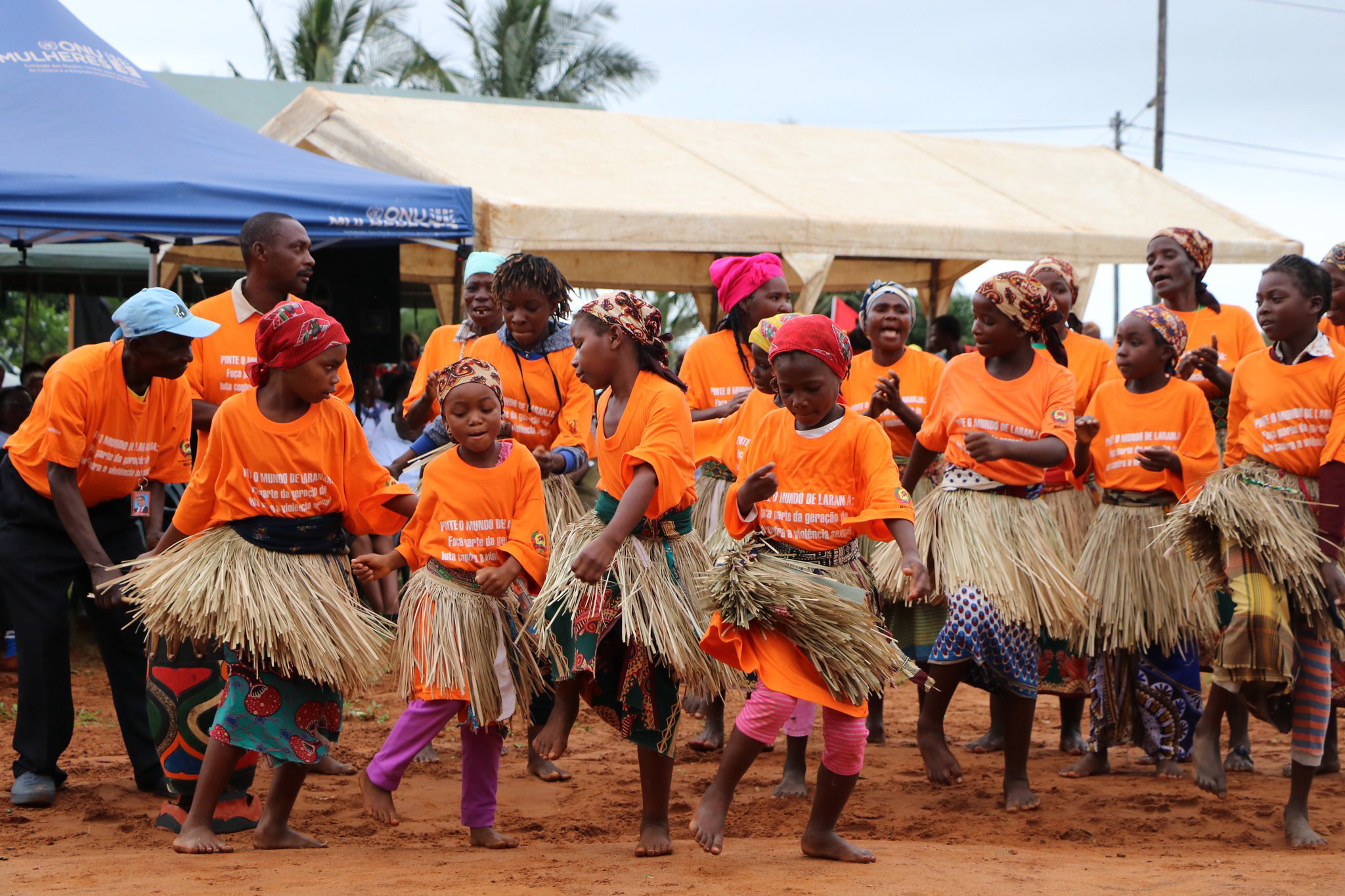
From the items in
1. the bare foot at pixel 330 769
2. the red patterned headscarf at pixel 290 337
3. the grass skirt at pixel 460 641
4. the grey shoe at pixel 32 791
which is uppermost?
the red patterned headscarf at pixel 290 337

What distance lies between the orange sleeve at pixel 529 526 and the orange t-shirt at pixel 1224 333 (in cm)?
326

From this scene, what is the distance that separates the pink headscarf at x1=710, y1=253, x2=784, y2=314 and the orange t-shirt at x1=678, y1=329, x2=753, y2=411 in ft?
0.53

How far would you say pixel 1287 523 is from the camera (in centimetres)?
461

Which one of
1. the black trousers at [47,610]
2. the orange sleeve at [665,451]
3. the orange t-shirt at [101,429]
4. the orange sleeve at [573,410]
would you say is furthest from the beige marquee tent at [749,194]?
the orange sleeve at [665,451]

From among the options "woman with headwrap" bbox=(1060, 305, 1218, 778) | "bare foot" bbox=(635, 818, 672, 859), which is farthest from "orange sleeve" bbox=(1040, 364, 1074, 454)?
"bare foot" bbox=(635, 818, 672, 859)

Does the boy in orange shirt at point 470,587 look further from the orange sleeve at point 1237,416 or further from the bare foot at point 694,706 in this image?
the orange sleeve at point 1237,416

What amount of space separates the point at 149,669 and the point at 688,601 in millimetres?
2033

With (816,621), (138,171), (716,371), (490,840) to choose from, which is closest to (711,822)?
(816,621)

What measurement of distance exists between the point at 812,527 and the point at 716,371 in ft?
5.48

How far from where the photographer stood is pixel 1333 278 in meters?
5.57

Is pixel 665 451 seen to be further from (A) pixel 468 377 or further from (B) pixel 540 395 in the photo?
(B) pixel 540 395

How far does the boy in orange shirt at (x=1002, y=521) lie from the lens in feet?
16.3

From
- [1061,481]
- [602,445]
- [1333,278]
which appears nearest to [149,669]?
[602,445]

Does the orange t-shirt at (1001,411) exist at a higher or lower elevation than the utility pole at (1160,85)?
lower
